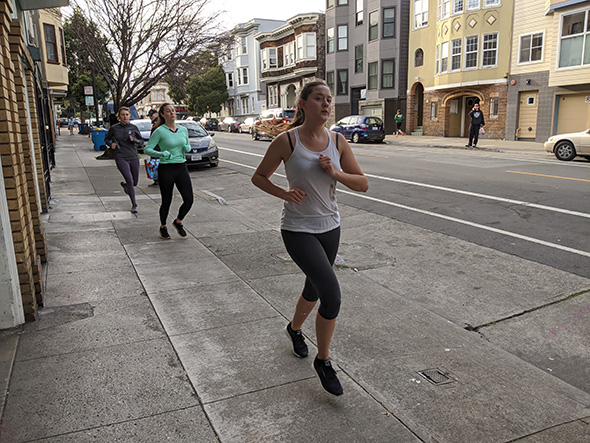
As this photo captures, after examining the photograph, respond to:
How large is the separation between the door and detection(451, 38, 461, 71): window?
442 cm

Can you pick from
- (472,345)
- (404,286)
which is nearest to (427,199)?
(404,286)

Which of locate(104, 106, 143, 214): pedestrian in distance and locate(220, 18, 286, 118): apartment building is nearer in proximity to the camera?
locate(104, 106, 143, 214): pedestrian in distance

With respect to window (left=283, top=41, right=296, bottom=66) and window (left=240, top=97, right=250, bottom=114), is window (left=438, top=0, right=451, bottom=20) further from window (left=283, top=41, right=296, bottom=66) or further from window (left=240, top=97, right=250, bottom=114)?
window (left=240, top=97, right=250, bottom=114)

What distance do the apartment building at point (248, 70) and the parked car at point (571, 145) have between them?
139 feet

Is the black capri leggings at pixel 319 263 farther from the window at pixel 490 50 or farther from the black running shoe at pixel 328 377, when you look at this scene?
the window at pixel 490 50

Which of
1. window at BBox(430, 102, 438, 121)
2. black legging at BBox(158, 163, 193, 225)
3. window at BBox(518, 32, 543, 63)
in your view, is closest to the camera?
black legging at BBox(158, 163, 193, 225)

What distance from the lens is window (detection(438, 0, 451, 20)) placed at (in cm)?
2967

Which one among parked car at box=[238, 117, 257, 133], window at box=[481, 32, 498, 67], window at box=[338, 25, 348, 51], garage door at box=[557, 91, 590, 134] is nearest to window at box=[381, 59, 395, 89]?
window at box=[338, 25, 348, 51]

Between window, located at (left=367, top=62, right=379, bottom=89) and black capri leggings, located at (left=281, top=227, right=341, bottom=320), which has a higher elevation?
window, located at (left=367, top=62, right=379, bottom=89)

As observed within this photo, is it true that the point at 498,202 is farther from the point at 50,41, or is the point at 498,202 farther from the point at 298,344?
the point at 50,41

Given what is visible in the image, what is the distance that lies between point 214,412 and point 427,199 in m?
7.90

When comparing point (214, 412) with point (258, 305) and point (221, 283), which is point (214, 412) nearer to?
point (258, 305)

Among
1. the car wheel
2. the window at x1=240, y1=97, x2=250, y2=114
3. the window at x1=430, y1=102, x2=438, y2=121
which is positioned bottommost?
the car wheel

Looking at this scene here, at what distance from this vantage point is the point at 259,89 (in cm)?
5834
